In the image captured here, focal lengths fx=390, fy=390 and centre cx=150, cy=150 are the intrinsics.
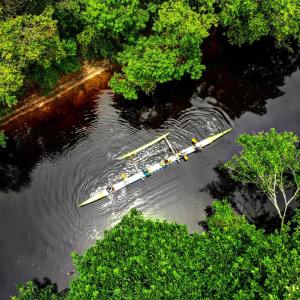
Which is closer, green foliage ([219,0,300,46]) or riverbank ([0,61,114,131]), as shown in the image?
green foliage ([219,0,300,46])

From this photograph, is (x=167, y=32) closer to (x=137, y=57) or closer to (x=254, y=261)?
(x=137, y=57)

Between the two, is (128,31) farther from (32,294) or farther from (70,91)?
(32,294)

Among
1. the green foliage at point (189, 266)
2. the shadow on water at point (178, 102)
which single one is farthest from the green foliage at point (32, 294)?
the shadow on water at point (178, 102)

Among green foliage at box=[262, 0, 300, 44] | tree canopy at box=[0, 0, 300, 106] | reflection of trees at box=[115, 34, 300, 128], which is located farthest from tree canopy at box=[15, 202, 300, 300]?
green foliage at box=[262, 0, 300, 44]

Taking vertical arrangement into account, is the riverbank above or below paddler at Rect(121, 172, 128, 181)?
above

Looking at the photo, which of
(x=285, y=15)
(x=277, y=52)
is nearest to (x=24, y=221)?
(x=285, y=15)

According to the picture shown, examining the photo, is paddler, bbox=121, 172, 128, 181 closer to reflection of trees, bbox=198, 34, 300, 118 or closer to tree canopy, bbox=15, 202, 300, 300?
reflection of trees, bbox=198, 34, 300, 118
